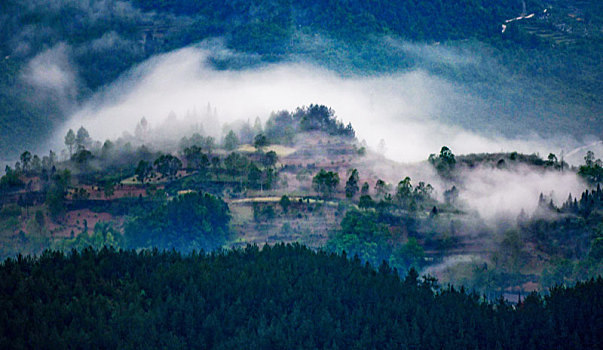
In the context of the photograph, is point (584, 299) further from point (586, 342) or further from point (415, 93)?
point (415, 93)

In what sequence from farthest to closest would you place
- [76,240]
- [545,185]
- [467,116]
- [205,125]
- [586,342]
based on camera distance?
[467,116]
[205,125]
[545,185]
[76,240]
[586,342]

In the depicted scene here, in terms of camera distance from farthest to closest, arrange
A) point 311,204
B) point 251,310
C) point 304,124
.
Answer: point 304,124 < point 311,204 < point 251,310

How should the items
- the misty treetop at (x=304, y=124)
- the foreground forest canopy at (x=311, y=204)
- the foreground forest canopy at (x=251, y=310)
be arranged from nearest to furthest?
the foreground forest canopy at (x=251, y=310) → the foreground forest canopy at (x=311, y=204) → the misty treetop at (x=304, y=124)

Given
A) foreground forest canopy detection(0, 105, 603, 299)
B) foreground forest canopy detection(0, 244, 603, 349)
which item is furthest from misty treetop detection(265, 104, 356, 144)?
foreground forest canopy detection(0, 244, 603, 349)

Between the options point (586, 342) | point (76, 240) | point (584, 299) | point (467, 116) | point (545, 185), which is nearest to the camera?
point (586, 342)

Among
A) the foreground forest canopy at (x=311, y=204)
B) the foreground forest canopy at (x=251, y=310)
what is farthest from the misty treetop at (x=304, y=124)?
the foreground forest canopy at (x=251, y=310)

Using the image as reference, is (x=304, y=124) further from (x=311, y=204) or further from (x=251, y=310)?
(x=251, y=310)

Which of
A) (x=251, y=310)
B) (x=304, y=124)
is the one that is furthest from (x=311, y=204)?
(x=251, y=310)

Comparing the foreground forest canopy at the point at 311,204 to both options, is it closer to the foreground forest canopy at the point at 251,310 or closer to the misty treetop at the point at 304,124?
the misty treetop at the point at 304,124

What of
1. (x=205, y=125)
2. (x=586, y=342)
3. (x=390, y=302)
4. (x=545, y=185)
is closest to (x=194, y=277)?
(x=390, y=302)
